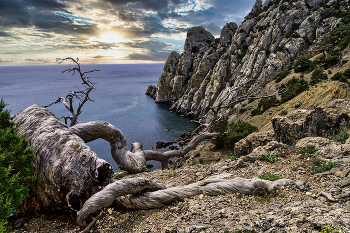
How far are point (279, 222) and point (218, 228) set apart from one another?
140 cm

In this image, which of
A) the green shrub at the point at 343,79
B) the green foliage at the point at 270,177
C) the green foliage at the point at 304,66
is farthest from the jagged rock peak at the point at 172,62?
the green foliage at the point at 270,177

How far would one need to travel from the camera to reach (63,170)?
21.4 feet

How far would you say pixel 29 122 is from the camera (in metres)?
8.46

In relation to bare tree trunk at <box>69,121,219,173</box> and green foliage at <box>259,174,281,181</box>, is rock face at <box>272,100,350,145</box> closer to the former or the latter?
green foliage at <box>259,174,281,181</box>

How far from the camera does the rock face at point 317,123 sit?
29.5ft

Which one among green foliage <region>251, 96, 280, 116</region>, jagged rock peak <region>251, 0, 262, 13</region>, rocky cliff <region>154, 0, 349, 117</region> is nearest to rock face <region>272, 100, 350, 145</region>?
green foliage <region>251, 96, 280, 116</region>

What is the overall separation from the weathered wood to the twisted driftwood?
0.78 meters

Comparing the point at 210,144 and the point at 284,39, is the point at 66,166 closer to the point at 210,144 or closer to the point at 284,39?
the point at 210,144

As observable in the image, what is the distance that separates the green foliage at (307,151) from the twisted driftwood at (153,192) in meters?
2.19

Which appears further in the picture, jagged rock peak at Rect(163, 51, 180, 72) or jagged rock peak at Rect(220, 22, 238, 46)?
jagged rock peak at Rect(163, 51, 180, 72)

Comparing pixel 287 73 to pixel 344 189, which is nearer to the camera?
pixel 344 189

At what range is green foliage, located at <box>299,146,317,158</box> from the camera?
7.59m

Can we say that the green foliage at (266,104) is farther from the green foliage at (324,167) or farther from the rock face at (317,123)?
the green foliage at (324,167)

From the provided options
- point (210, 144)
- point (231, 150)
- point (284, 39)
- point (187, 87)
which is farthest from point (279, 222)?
point (187, 87)
